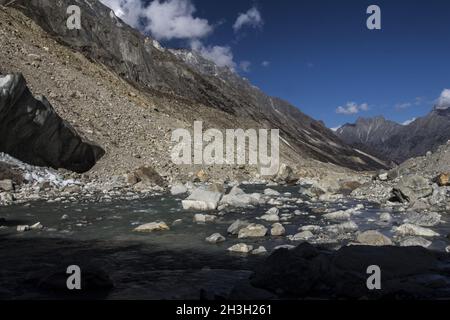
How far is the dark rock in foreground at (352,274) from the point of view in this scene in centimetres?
844

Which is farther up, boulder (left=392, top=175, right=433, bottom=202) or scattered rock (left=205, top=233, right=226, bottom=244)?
boulder (left=392, top=175, right=433, bottom=202)

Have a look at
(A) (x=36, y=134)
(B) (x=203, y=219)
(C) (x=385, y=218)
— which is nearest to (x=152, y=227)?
(B) (x=203, y=219)

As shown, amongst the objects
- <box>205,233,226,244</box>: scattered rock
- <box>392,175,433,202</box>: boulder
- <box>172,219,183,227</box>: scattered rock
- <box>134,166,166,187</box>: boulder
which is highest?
<box>134,166,166,187</box>: boulder

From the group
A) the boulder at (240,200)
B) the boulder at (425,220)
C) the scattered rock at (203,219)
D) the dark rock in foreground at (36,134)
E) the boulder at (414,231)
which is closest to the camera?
the boulder at (414,231)

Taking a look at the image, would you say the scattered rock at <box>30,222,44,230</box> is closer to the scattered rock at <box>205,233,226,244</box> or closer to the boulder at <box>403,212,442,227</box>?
the scattered rock at <box>205,233,226,244</box>

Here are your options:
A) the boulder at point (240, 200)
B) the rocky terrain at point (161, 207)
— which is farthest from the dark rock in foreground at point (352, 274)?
the boulder at point (240, 200)

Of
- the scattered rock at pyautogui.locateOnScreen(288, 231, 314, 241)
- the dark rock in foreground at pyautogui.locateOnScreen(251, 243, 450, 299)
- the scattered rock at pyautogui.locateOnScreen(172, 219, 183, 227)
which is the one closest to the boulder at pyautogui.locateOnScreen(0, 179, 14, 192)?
the scattered rock at pyautogui.locateOnScreen(172, 219, 183, 227)

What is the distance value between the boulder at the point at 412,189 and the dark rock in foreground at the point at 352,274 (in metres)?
12.9

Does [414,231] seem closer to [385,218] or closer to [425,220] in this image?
[425,220]

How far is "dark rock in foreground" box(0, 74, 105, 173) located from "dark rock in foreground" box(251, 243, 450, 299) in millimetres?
21771

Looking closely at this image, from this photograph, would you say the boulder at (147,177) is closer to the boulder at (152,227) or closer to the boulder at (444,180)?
the boulder at (152,227)

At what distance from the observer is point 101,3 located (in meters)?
101

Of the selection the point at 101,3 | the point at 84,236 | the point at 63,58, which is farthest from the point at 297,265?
the point at 101,3

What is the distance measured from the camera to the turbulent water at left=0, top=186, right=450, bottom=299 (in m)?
9.04
